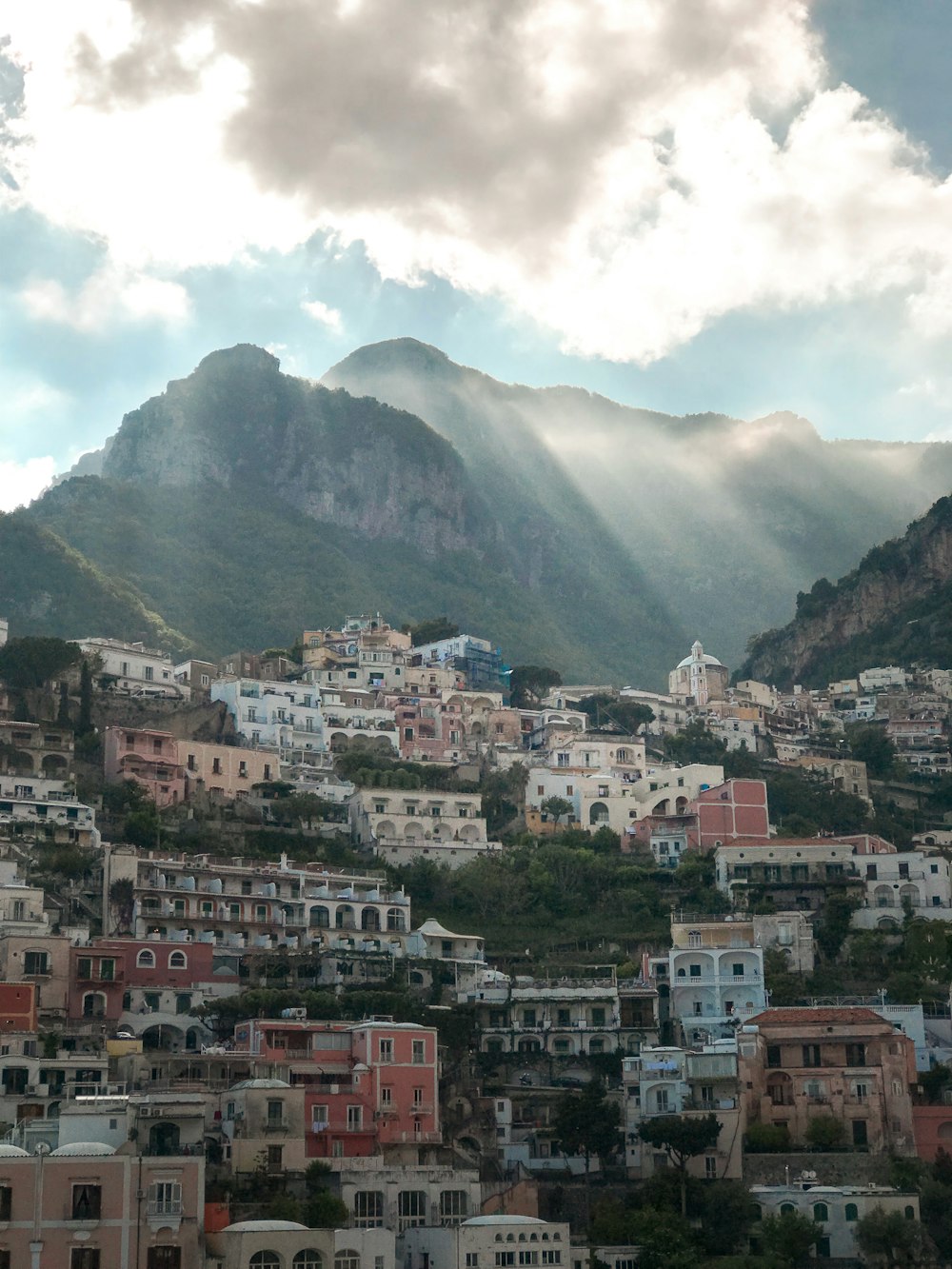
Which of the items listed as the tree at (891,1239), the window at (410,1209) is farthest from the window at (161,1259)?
the tree at (891,1239)

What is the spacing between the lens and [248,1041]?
60156 mm

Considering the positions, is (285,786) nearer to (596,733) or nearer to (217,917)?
(217,917)

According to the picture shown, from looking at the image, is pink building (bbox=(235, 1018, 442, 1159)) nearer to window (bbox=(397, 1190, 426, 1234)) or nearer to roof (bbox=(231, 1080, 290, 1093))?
roof (bbox=(231, 1080, 290, 1093))

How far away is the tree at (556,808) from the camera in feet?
288

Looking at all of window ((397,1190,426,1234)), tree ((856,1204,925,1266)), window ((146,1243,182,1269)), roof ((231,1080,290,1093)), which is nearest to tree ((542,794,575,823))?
roof ((231,1080,290,1093))

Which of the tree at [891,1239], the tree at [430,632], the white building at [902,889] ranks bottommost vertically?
the tree at [891,1239]

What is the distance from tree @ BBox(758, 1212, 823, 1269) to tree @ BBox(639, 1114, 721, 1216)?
2989mm

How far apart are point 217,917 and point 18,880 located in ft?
23.0

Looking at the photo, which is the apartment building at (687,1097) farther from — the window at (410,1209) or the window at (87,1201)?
the window at (87,1201)

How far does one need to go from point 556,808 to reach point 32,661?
2360 cm

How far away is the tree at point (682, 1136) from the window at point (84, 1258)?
1698 centimetres

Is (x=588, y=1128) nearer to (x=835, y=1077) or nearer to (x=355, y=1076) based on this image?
(x=355, y=1076)

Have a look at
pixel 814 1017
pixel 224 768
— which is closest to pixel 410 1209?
pixel 814 1017

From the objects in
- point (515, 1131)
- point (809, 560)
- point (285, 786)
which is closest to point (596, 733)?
point (285, 786)
